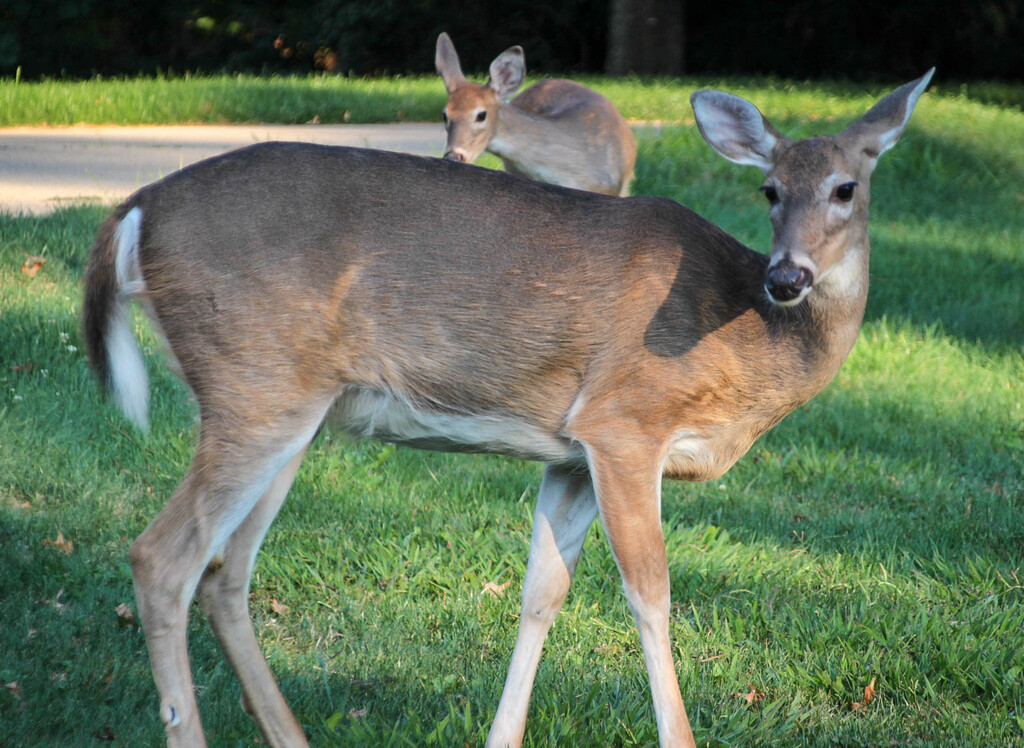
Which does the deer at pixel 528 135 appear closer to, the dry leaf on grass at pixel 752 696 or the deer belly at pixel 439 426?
the deer belly at pixel 439 426

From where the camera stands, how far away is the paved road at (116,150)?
28.6 feet

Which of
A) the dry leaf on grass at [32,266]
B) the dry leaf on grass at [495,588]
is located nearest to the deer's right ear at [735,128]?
the dry leaf on grass at [495,588]

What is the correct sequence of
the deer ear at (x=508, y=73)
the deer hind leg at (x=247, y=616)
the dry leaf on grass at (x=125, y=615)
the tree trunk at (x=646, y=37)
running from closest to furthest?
1. the deer hind leg at (x=247, y=616)
2. the dry leaf on grass at (x=125, y=615)
3. the deer ear at (x=508, y=73)
4. the tree trunk at (x=646, y=37)

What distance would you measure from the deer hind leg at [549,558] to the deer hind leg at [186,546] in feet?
2.66

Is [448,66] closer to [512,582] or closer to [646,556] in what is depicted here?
[512,582]

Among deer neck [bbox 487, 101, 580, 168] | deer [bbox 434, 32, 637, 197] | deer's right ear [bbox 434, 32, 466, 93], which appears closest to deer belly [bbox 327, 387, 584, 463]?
deer [bbox 434, 32, 637, 197]

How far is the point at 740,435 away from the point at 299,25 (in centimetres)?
2454

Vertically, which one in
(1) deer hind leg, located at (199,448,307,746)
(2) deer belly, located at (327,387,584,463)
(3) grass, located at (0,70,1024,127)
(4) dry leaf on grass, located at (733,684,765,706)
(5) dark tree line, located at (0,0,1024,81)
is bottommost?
(5) dark tree line, located at (0,0,1024,81)

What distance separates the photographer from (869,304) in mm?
8406

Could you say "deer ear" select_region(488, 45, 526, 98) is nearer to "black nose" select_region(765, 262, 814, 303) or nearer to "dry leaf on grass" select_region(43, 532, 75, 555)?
"dry leaf on grass" select_region(43, 532, 75, 555)

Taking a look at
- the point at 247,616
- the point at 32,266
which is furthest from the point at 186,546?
the point at 32,266

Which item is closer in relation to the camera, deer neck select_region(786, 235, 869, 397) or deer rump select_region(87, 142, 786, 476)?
deer rump select_region(87, 142, 786, 476)

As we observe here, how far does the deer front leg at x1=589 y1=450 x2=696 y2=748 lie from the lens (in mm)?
3123

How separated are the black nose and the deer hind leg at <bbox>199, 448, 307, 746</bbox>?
127 centimetres
